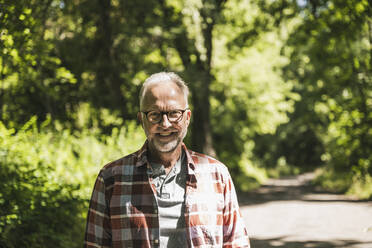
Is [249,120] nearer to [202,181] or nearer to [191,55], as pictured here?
[191,55]

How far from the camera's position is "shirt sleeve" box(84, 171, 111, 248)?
7.39 feet

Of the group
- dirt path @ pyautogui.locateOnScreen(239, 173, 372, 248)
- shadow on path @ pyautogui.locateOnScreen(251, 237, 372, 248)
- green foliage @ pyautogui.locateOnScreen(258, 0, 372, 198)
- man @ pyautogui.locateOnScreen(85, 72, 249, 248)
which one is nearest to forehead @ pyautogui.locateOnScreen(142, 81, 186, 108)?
man @ pyautogui.locateOnScreen(85, 72, 249, 248)

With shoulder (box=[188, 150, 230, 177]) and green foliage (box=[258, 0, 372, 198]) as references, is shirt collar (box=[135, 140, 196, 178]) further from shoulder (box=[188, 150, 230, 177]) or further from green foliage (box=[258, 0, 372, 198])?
green foliage (box=[258, 0, 372, 198])

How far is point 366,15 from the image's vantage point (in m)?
5.49

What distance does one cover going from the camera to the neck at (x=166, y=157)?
237cm

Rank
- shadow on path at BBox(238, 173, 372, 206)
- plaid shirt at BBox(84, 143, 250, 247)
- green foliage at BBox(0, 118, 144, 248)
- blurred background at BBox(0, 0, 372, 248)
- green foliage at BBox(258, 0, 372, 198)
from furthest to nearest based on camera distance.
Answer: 1. shadow on path at BBox(238, 173, 372, 206)
2. green foliage at BBox(258, 0, 372, 198)
3. blurred background at BBox(0, 0, 372, 248)
4. green foliage at BBox(0, 118, 144, 248)
5. plaid shirt at BBox(84, 143, 250, 247)

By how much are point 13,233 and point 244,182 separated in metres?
15.8

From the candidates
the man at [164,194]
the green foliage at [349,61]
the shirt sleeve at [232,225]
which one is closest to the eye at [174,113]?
the man at [164,194]

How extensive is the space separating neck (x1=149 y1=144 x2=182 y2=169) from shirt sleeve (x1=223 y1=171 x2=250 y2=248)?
1.12ft

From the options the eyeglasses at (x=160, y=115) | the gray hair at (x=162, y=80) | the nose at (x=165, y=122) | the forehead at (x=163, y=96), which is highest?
the gray hair at (x=162, y=80)

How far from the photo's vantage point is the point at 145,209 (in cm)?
221

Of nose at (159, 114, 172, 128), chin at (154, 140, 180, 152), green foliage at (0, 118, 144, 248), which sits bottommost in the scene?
green foliage at (0, 118, 144, 248)

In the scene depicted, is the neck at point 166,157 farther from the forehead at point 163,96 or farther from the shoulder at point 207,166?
the forehead at point 163,96

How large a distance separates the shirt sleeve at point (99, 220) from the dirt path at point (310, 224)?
465 cm
